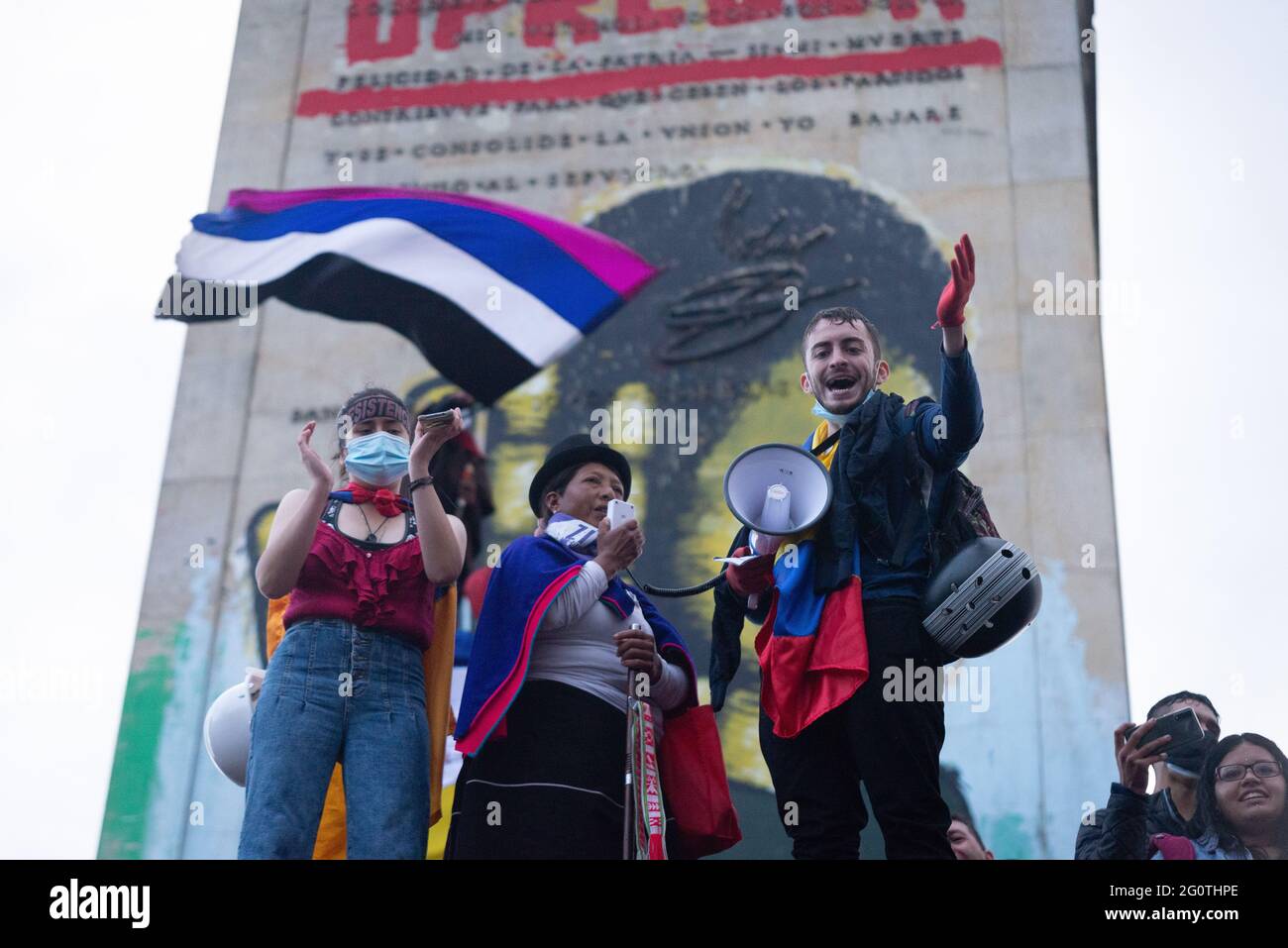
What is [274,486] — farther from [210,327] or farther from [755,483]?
[755,483]

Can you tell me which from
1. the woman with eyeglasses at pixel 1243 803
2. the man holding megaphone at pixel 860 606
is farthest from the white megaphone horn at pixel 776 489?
the woman with eyeglasses at pixel 1243 803

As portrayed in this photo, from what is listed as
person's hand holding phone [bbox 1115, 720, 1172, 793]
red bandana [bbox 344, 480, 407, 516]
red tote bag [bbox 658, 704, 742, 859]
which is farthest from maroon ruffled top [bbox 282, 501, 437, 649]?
person's hand holding phone [bbox 1115, 720, 1172, 793]

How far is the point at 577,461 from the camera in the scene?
4.63 metres

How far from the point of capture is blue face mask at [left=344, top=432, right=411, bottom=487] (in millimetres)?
4473

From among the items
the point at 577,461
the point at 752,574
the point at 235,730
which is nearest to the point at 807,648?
the point at 752,574

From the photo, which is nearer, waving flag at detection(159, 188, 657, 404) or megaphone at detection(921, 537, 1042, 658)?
megaphone at detection(921, 537, 1042, 658)

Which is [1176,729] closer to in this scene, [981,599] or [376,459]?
[981,599]

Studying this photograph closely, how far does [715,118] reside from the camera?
9.55 m

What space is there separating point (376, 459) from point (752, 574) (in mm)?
1184

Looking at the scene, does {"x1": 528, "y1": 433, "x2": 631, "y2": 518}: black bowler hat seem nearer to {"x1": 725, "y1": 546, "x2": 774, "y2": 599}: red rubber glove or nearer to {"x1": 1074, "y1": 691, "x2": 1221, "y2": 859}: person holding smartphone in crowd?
{"x1": 725, "y1": 546, "x2": 774, "y2": 599}: red rubber glove

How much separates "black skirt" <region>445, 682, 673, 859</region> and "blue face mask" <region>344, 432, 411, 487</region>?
0.80 m
